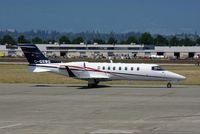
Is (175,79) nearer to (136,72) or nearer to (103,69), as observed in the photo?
(136,72)

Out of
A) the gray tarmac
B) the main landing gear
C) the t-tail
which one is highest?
the t-tail

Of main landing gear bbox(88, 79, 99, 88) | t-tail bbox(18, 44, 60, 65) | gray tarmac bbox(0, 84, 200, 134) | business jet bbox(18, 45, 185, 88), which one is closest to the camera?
gray tarmac bbox(0, 84, 200, 134)

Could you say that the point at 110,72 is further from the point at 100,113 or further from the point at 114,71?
the point at 100,113

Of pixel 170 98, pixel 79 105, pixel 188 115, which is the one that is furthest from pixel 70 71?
pixel 188 115

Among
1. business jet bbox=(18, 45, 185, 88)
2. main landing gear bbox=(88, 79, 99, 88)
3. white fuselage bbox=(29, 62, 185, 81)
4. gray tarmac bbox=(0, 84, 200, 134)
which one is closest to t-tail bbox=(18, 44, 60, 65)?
business jet bbox=(18, 45, 185, 88)

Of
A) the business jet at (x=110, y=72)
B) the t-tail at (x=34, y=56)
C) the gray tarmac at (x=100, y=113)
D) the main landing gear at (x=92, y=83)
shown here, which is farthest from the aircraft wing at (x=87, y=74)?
the gray tarmac at (x=100, y=113)

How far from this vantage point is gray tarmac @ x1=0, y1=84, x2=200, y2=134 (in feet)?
59.6

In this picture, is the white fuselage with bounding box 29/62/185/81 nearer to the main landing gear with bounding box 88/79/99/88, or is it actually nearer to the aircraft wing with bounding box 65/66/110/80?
the aircraft wing with bounding box 65/66/110/80

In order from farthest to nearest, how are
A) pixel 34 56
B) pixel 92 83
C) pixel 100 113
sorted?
pixel 34 56
pixel 92 83
pixel 100 113

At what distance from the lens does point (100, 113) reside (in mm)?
23188

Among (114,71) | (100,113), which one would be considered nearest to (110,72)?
(114,71)

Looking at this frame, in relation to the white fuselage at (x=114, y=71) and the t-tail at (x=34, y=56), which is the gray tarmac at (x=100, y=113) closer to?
the white fuselage at (x=114, y=71)

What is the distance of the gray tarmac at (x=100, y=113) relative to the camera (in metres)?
18.2

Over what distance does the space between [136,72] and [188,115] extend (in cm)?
1963
